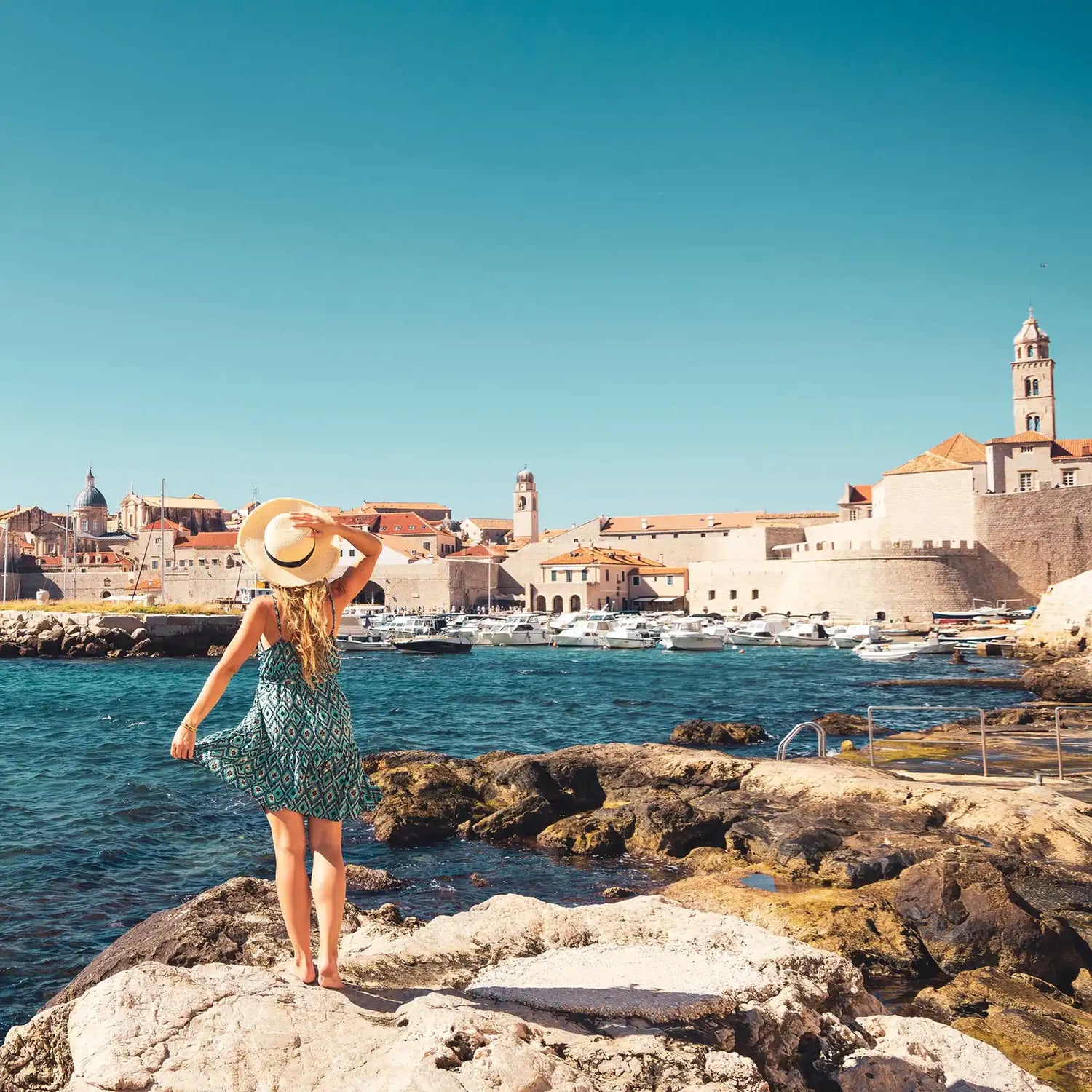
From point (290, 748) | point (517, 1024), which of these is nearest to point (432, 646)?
point (290, 748)

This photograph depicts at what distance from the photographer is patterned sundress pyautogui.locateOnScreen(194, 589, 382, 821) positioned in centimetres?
397

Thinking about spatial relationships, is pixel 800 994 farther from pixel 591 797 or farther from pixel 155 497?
pixel 155 497

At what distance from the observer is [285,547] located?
13.4ft

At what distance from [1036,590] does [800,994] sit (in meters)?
61.9

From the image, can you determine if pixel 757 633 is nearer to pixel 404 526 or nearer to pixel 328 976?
pixel 404 526

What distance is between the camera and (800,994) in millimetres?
4145

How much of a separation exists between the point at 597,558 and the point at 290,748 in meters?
72.6

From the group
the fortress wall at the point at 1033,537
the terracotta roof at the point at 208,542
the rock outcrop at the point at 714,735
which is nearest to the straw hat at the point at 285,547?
the rock outcrop at the point at 714,735

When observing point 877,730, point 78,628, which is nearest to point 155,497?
point 78,628

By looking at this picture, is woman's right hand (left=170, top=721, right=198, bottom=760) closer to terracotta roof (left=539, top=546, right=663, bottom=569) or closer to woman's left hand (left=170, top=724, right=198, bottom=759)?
woman's left hand (left=170, top=724, right=198, bottom=759)

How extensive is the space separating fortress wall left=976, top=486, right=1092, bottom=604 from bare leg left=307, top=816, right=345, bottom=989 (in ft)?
200

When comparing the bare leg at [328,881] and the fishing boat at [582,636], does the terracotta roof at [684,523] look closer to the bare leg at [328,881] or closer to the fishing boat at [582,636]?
the fishing boat at [582,636]

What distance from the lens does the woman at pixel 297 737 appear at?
392 centimetres

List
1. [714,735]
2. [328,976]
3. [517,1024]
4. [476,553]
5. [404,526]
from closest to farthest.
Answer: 1. [517,1024]
2. [328,976]
3. [714,735]
4. [476,553]
5. [404,526]
